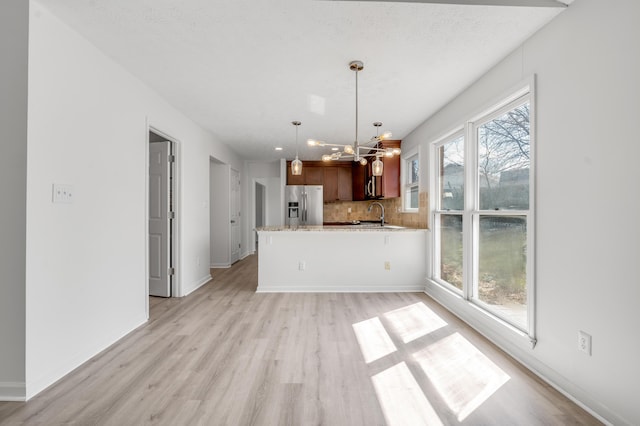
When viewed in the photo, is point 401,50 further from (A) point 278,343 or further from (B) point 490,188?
(A) point 278,343

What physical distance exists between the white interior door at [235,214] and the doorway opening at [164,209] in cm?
222

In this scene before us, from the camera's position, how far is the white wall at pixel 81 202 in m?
1.87

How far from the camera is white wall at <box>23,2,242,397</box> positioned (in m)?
1.87

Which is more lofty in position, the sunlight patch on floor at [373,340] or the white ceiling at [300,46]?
the white ceiling at [300,46]

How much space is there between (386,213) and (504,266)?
144 inches

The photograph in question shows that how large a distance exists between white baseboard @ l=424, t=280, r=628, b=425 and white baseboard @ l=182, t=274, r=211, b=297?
10.7 ft

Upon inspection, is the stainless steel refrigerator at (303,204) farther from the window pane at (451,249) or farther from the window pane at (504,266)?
the window pane at (504,266)

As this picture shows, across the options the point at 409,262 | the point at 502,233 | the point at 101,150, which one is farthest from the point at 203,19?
the point at 409,262

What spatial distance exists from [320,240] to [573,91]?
3023mm

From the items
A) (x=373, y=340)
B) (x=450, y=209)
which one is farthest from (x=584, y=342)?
(x=450, y=209)

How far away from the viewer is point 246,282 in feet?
15.5

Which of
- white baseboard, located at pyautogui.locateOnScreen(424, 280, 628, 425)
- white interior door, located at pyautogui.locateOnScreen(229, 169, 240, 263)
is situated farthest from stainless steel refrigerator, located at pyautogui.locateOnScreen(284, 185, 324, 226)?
white baseboard, located at pyautogui.locateOnScreen(424, 280, 628, 425)

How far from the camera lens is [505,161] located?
2580 millimetres

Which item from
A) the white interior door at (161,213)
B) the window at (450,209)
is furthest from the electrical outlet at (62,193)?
the window at (450,209)
